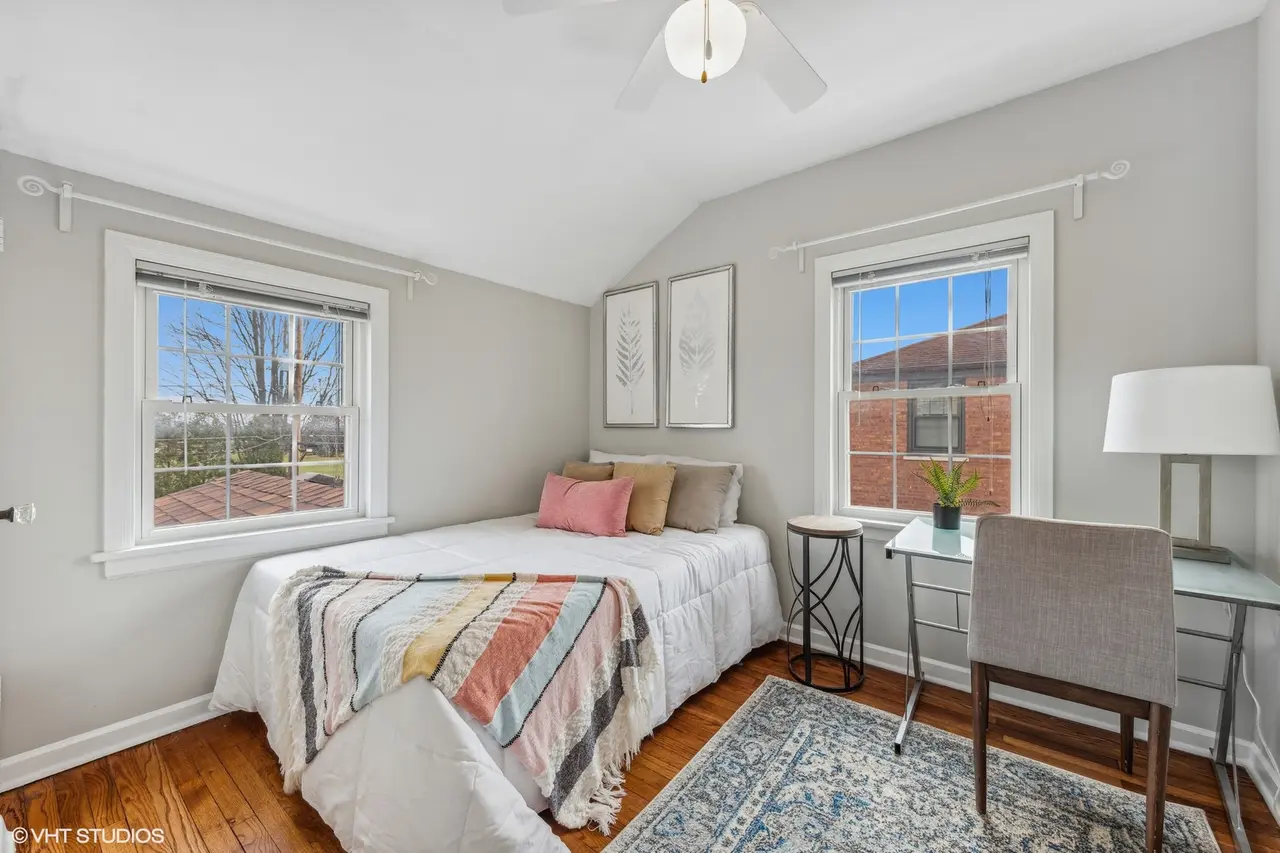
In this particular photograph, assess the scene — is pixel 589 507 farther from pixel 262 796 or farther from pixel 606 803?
pixel 262 796

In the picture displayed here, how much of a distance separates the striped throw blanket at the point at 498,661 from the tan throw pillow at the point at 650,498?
0.82 meters

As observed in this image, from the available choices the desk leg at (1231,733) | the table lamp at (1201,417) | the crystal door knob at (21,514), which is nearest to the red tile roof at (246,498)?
the crystal door knob at (21,514)

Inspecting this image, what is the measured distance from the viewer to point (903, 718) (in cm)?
215

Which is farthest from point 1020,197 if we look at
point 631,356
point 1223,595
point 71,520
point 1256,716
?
point 71,520

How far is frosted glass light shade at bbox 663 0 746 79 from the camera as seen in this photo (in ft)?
4.49

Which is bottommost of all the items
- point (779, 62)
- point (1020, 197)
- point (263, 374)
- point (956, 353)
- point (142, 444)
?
point (142, 444)

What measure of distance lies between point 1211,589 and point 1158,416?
1.73 ft

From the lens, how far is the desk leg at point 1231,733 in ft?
5.04

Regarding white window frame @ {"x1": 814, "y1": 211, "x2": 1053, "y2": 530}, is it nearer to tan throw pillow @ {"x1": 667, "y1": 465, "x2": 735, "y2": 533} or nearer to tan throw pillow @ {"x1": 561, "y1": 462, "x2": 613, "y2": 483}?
tan throw pillow @ {"x1": 667, "y1": 465, "x2": 735, "y2": 533}

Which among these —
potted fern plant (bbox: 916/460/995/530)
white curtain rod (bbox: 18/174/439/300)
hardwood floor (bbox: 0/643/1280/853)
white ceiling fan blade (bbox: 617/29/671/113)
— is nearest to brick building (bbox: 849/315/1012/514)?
potted fern plant (bbox: 916/460/995/530)

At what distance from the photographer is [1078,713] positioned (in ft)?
7.07

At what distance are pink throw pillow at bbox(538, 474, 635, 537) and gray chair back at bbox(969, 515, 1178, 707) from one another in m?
1.62

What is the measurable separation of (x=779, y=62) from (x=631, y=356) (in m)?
2.19

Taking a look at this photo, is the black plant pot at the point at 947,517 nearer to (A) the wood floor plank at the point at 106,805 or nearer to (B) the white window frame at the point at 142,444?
(B) the white window frame at the point at 142,444
